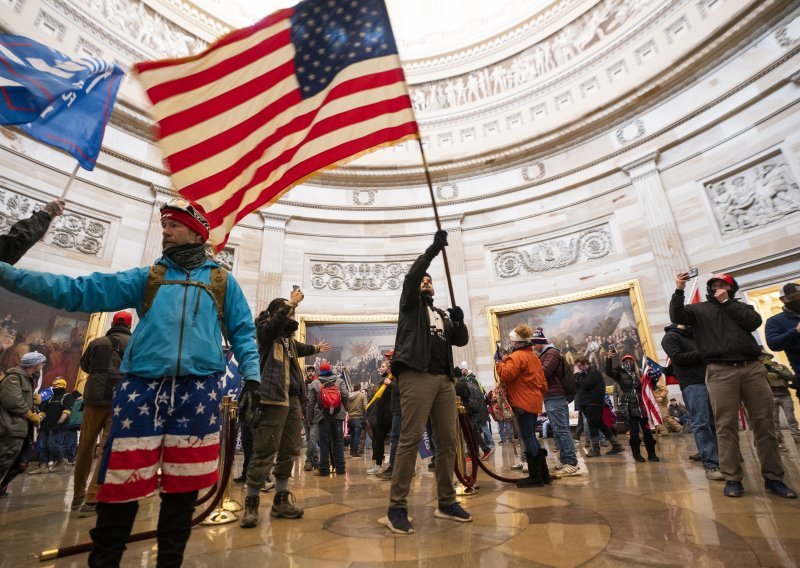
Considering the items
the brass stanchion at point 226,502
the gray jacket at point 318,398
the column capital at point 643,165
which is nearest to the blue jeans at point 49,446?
the gray jacket at point 318,398

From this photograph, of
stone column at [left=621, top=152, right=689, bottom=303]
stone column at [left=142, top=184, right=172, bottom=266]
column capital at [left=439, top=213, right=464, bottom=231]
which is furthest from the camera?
column capital at [left=439, top=213, right=464, bottom=231]

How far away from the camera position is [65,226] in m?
10.0

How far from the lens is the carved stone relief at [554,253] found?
12.0 meters

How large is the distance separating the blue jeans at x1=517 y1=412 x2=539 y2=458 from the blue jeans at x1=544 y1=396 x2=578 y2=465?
2.31 ft

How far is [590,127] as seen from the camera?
12.7m

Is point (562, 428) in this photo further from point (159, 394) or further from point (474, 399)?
point (159, 394)

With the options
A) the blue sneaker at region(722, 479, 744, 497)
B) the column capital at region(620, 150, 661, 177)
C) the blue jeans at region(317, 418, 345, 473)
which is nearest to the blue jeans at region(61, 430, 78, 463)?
the blue jeans at region(317, 418, 345, 473)

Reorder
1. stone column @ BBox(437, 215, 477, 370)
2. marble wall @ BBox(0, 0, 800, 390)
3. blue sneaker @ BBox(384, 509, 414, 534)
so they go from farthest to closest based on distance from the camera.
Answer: stone column @ BBox(437, 215, 477, 370) < marble wall @ BBox(0, 0, 800, 390) < blue sneaker @ BBox(384, 509, 414, 534)

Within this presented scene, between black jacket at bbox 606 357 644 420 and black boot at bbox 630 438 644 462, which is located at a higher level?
black jacket at bbox 606 357 644 420

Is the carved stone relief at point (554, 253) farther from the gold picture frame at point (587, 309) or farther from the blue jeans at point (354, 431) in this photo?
the blue jeans at point (354, 431)

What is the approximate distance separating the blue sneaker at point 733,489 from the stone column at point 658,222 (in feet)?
27.0

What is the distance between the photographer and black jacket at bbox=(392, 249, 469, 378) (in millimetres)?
2939

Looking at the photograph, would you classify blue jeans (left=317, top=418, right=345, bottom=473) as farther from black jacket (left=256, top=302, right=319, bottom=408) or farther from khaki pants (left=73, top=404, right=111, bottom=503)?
khaki pants (left=73, top=404, right=111, bottom=503)

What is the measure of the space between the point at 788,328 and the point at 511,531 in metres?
3.52
